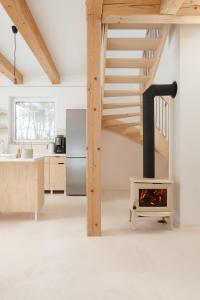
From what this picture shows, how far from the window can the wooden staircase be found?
4.47 ft

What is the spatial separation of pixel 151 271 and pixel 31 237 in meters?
1.51

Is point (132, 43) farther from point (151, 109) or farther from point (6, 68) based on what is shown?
point (6, 68)

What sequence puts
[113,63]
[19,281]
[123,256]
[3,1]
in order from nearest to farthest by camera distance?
1. [19,281]
2. [123,256]
3. [3,1]
4. [113,63]

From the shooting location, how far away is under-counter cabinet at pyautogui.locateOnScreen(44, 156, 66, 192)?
665 centimetres

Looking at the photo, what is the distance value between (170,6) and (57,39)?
226 cm

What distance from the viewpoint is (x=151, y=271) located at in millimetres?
2561

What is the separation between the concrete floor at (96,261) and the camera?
2.21 meters

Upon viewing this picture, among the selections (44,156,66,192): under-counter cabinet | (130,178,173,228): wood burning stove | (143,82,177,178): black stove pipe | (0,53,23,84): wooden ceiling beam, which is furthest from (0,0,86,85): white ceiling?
(130,178,173,228): wood burning stove

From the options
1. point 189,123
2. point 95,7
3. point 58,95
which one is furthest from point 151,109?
point 58,95

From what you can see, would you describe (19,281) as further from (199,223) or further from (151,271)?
(199,223)

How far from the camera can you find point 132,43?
15.0ft

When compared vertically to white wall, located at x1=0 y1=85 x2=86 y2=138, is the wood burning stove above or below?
below

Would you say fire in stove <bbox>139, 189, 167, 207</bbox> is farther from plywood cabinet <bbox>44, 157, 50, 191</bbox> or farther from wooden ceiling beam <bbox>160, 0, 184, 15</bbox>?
plywood cabinet <bbox>44, 157, 50, 191</bbox>

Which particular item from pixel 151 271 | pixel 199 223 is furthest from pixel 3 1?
pixel 199 223
